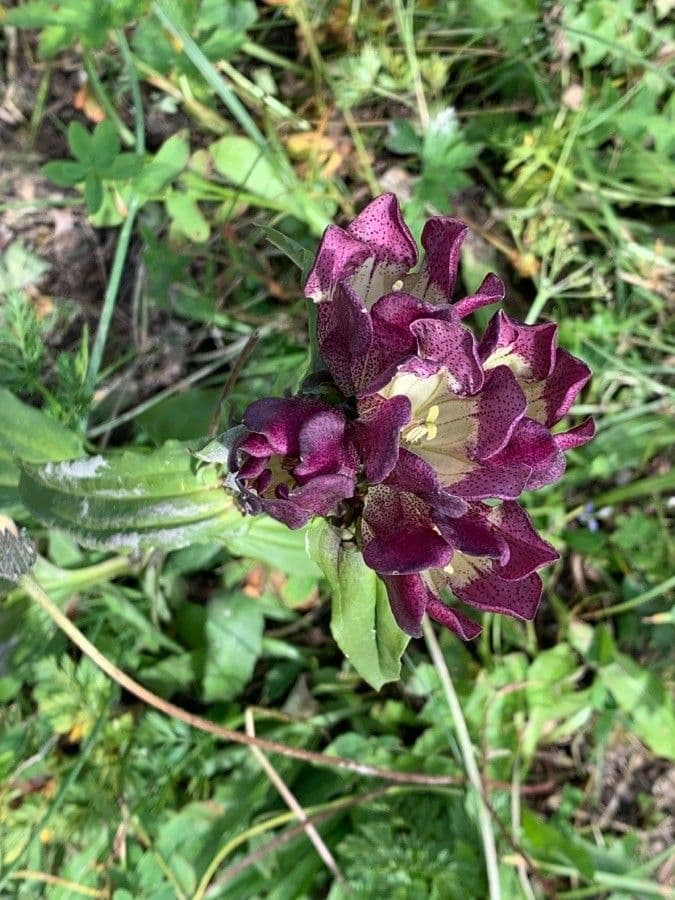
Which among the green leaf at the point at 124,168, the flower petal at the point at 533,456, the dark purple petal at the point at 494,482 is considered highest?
the green leaf at the point at 124,168

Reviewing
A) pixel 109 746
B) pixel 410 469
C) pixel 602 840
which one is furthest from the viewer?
pixel 602 840

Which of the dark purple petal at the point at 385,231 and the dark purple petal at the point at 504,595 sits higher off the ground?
the dark purple petal at the point at 385,231

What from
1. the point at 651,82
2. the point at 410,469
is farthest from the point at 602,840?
the point at 651,82

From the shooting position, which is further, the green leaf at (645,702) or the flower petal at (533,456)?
the green leaf at (645,702)

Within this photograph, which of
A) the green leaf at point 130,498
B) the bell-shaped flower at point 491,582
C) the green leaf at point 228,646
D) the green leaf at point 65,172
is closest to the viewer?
the bell-shaped flower at point 491,582

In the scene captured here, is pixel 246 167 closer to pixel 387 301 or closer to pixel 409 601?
pixel 387 301

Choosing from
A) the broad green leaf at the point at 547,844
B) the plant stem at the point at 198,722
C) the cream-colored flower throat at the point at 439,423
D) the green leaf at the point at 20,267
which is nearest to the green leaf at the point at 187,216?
the green leaf at the point at 20,267

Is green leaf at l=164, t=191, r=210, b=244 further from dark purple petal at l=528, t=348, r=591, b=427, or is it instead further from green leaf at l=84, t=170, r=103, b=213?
dark purple petal at l=528, t=348, r=591, b=427

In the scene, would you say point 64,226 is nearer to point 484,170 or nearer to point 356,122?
point 356,122

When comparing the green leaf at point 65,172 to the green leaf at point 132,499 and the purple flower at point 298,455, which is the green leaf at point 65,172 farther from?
the purple flower at point 298,455
